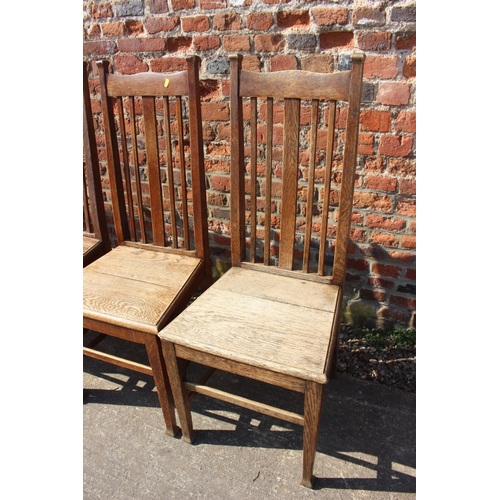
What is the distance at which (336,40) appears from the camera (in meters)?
1.47

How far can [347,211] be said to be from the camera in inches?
51.0

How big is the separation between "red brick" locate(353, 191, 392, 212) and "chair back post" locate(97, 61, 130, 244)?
99cm

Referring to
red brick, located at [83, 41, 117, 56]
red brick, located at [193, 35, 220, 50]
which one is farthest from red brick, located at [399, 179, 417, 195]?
red brick, located at [83, 41, 117, 56]

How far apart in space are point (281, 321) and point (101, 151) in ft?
4.69

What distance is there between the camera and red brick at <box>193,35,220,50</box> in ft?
5.34

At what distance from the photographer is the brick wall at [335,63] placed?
4.70ft

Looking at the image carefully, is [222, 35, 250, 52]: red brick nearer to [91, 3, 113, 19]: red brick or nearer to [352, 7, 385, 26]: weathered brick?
[352, 7, 385, 26]: weathered brick

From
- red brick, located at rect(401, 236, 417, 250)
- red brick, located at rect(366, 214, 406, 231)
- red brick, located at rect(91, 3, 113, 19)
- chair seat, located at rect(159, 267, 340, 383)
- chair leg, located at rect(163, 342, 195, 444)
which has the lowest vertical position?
chair leg, located at rect(163, 342, 195, 444)

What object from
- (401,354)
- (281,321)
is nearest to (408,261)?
(401,354)

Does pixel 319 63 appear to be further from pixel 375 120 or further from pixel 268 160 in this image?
pixel 268 160

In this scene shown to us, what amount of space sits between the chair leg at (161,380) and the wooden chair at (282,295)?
0.05 metres

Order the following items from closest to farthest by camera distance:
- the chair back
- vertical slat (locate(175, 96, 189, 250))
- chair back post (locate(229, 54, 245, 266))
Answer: the chair back, chair back post (locate(229, 54, 245, 266)), vertical slat (locate(175, 96, 189, 250))

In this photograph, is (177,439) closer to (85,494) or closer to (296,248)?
(85,494)

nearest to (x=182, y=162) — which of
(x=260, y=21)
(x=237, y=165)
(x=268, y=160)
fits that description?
(x=237, y=165)
